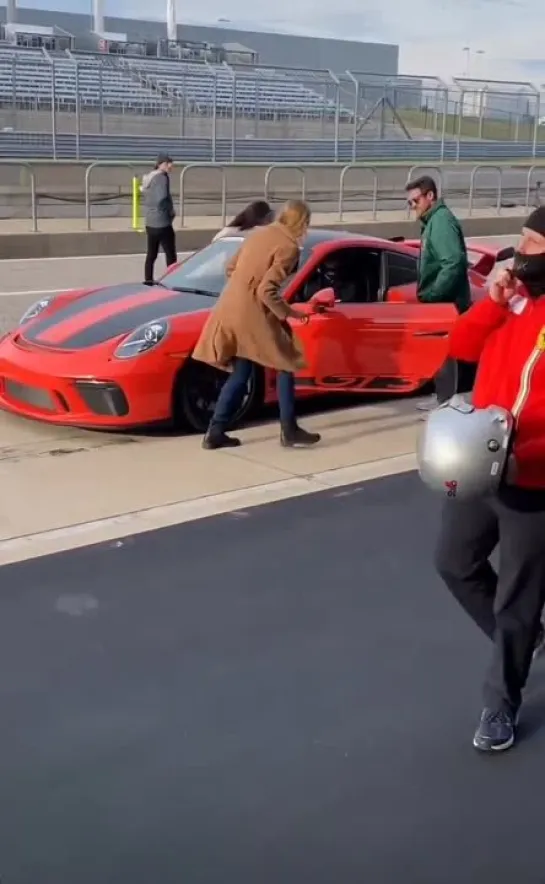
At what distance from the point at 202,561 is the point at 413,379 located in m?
3.27

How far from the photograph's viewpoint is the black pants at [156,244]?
14.4 metres

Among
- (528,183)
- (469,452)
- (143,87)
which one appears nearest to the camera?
(469,452)

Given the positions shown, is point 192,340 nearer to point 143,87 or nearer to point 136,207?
point 136,207

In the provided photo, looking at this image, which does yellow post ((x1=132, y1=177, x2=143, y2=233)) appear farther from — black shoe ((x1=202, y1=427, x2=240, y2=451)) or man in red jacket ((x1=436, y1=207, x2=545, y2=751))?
man in red jacket ((x1=436, y1=207, x2=545, y2=751))

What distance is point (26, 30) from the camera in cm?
4181

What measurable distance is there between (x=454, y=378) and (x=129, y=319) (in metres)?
2.28

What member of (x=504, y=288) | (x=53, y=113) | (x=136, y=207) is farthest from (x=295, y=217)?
(x=53, y=113)

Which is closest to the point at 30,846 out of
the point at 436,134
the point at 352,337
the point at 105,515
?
the point at 105,515

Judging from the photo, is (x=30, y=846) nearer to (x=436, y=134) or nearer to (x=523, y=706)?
(x=523, y=706)

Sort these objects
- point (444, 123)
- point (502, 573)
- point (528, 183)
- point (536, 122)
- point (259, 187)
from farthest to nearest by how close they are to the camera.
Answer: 1. point (536, 122)
2. point (444, 123)
3. point (528, 183)
4. point (259, 187)
5. point (502, 573)

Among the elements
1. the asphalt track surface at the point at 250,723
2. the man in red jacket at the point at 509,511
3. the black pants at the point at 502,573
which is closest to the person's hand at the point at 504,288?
the man in red jacket at the point at 509,511

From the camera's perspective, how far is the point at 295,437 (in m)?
7.16

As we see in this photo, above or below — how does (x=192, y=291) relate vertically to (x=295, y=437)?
above

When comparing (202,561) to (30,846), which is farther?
(202,561)
